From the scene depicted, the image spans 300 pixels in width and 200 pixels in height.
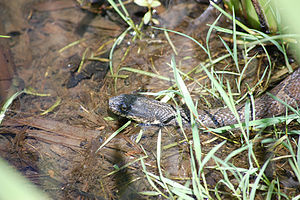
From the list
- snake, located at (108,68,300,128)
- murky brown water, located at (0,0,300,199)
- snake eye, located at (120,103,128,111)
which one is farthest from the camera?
snake eye, located at (120,103,128,111)

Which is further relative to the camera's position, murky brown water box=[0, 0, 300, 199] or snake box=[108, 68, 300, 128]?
snake box=[108, 68, 300, 128]

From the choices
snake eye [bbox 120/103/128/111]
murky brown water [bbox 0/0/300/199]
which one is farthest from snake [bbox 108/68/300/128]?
murky brown water [bbox 0/0/300/199]

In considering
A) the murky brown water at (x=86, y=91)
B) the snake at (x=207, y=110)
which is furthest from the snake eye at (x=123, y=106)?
the murky brown water at (x=86, y=91)

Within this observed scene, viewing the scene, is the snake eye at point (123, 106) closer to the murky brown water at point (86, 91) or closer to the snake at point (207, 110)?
the snake at point (207, 110)

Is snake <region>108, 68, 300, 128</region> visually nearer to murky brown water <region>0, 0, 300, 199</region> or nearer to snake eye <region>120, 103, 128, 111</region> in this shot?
snake eye <region>120, 103, 128, 111</region>

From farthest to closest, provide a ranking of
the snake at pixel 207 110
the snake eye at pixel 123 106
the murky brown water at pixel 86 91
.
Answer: the snake eye at pixel 123 106 → the snake at pixel 207 110 → the murky brown water at pixel 86 91

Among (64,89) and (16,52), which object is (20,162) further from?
(16,52)

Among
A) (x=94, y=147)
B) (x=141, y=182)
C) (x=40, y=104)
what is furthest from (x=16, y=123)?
(x=141, y=182)
